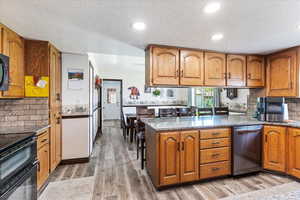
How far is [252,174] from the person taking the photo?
2531mm

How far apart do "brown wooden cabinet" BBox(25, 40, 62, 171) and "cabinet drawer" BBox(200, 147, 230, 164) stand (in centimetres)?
232

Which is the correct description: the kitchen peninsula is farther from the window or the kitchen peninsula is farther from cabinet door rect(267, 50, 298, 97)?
the window

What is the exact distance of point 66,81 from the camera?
117 inches

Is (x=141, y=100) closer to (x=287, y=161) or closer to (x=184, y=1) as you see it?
(x=287, y=161)

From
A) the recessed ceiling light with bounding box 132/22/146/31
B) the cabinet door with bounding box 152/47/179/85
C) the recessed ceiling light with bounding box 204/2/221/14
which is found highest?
the recessed ceiling light with bounding box 132/22/146/31

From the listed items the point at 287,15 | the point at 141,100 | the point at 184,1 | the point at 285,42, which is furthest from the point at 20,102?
the point at 141,100

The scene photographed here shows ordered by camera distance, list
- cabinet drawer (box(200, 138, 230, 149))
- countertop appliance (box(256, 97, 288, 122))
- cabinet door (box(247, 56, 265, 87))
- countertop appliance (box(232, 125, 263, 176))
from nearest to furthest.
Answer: cabinet drawer (box(200, 138, 230, 149)) < countertop appliance (box(232, 125, 263, 176)) < countertop appliance (box(256, 97, 288, 122)) < cabinet door (box(247, 56, 265, 87))

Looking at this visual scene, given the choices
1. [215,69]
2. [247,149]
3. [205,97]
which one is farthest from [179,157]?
[205,97]

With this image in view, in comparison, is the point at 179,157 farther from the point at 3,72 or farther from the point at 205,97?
the point at 205,97

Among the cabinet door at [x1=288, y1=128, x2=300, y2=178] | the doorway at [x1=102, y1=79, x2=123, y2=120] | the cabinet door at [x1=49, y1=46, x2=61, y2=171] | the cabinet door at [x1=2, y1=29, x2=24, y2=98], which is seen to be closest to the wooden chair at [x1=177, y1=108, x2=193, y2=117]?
the cabinet door at [x1=288, y1=128, x2=300, y2=178]

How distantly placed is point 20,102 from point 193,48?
2794 millimetres

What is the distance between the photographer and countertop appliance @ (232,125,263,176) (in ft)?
7.80

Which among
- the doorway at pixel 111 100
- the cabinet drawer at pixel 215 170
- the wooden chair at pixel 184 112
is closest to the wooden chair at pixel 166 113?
the wooden chair at pixel 184 112

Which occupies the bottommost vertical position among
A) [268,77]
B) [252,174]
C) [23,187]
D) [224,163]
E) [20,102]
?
[252,174]
